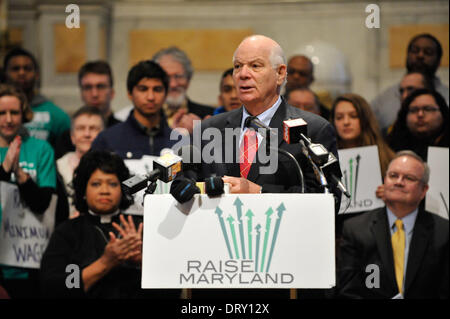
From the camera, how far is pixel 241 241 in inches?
131

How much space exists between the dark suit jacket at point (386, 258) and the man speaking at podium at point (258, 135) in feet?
4.68

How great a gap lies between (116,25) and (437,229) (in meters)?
4.17

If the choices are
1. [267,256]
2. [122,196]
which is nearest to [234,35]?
[122,196]

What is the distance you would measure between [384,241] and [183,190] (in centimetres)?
223

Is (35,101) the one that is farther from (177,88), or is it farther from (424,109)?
(424,109)

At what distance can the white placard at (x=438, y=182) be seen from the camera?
18.3 feet

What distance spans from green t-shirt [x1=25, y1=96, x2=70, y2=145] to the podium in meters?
3.02

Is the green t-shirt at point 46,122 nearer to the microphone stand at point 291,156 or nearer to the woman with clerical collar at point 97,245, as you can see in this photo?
the woman with clerical collar at point 97,245

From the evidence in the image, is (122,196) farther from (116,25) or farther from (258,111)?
(116,25)

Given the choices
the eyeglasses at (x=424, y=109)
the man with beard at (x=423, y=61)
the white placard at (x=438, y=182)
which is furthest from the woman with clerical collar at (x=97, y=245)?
the man with beard at (x=423, y=61)

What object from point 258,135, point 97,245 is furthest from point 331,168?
point 97,245

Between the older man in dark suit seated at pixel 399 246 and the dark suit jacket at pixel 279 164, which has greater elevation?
the dark suit jacket at pixel 279 164

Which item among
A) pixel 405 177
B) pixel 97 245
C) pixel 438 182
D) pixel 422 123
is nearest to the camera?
pixel 97 245
